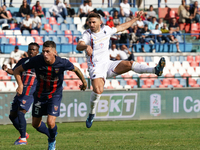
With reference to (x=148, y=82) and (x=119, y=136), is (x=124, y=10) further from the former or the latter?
(x=119, y=136)

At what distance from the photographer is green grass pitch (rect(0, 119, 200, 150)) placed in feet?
26.3

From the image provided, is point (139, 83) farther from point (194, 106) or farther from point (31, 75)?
point (31, 75)

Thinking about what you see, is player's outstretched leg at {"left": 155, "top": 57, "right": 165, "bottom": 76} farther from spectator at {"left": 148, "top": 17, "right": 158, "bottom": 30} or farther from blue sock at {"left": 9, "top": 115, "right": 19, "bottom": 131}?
spectator at {"left": 148, "top": 17, "right": 158, "bottom": 30}

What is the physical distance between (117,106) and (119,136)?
410cm

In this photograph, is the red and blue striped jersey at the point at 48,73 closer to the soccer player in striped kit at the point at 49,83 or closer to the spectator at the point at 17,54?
the soccer player in striped kit at the point at 49,83

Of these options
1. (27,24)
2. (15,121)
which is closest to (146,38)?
(27,24)

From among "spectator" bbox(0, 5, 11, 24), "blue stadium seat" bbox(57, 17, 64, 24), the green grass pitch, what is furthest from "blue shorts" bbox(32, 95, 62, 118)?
"blue stadium seat" bbox(57, 17, 64, 24)

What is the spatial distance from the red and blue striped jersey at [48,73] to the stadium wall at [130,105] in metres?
6.52

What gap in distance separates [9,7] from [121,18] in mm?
6032

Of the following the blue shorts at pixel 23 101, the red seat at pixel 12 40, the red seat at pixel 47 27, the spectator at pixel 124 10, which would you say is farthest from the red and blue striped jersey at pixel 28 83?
the spectator at pixel 124 10

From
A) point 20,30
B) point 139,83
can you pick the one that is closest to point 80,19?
point 20,30

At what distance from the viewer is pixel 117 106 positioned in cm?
1411

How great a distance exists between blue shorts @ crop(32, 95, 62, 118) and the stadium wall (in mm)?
6375

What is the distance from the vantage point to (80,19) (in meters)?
20.4
